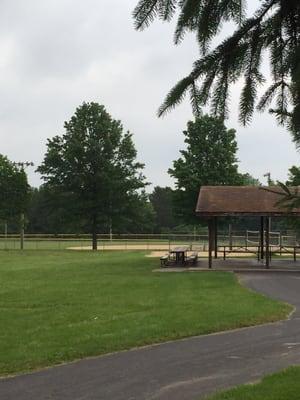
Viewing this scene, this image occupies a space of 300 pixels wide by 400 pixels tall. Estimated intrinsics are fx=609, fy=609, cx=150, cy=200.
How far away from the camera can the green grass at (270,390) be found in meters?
6.12

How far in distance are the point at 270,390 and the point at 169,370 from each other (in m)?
1.63

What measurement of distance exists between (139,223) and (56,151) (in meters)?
10.1

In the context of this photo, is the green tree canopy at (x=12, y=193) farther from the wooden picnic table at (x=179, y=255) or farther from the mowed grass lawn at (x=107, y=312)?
the mowed grass lawn at (x=107, y=312)

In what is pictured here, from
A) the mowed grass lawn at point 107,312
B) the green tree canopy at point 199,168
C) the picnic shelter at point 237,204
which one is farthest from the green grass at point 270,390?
the green tree canopy at point 199,168

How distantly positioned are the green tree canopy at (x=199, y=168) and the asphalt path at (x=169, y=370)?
38453mm

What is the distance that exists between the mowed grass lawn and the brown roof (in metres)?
4.95

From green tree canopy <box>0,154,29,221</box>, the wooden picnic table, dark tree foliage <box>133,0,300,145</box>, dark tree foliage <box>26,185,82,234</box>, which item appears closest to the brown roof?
the wooden picnic table

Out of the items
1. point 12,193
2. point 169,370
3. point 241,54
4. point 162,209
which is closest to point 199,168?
point 12,193

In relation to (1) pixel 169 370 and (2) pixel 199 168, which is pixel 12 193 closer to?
(2) pixel 199 168

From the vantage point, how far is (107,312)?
13070 millimetres

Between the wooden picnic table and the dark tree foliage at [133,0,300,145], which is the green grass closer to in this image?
the dark tree foliage at [133,0,300,145]

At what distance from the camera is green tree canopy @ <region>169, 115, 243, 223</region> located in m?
48.9

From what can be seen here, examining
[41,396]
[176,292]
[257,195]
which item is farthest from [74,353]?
[257,195]

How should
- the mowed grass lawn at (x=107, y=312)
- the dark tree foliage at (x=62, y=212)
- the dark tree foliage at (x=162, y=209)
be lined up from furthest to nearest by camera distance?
the dark tree foliage at (x=162, y=209), the dark tree foliage at (x=62, y=212), the mowed grass lawn at (x=107, y=312)
